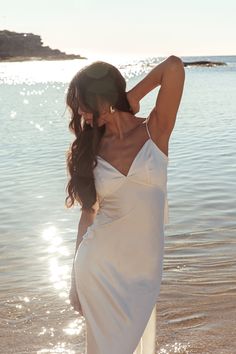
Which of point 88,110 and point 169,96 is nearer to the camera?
point 88,110

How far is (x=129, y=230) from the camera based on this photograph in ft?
10.4

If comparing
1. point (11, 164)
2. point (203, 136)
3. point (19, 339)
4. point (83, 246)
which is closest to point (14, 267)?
point (19, 339)

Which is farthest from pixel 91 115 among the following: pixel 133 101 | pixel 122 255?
pixel 122 255

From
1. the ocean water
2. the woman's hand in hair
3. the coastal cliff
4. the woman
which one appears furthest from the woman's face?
the coastal cliff

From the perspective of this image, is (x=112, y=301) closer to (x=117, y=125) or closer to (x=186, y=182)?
(x=117, y=125)

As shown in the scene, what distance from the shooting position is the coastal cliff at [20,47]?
158 m

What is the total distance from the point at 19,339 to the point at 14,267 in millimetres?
2083

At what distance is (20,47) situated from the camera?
165 meters

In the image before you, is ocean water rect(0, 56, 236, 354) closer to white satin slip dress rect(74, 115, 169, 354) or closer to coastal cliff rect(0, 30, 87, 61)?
white satin slip dress rect(74, 115, 169, 354)

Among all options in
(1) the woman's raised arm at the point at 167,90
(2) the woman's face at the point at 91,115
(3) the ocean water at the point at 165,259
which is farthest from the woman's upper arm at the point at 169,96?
(3) the ocean water at the point at 165,259

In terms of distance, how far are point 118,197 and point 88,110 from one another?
431mm

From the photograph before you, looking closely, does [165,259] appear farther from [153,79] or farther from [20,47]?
[20,47]

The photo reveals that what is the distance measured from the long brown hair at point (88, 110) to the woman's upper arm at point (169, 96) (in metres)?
0.15

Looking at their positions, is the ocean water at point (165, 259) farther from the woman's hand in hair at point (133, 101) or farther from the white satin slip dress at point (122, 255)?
the white satin slip dress at point (122, 255)
